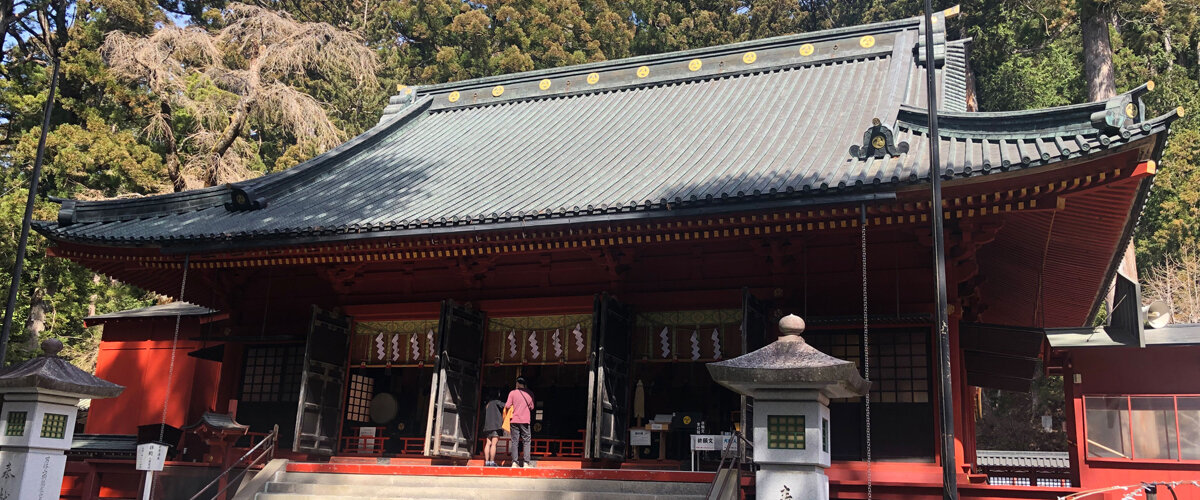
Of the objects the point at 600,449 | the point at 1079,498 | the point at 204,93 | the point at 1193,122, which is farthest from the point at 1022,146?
the point at 1193,122

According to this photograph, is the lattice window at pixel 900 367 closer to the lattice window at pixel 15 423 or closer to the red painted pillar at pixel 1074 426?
the red painted pillar at pixel 1074 426

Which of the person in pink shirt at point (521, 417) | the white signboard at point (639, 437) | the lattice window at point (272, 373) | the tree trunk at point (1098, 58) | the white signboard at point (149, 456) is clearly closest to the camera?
the white signboard at point (149, 456)

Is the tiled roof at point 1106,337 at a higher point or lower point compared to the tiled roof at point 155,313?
lower

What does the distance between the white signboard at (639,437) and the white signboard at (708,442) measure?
1748 millimetres

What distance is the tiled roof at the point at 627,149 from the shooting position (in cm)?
1041

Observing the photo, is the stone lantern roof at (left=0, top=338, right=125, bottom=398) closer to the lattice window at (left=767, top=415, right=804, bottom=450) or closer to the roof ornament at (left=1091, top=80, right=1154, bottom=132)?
the lattice window at (left=767, top=415, right=804, bottom=450)

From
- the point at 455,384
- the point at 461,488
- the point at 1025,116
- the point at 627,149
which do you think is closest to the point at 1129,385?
the point at 1025,116

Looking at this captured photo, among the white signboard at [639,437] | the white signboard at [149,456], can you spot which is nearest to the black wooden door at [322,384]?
the white signboard at [149,456]

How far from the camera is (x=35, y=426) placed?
10312 millimetres

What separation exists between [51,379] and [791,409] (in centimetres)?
782

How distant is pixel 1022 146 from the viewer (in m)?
9.84

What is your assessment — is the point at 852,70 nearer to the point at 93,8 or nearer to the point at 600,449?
the point at 600,449

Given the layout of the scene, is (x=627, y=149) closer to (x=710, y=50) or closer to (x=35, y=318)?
(x=710, y=50)

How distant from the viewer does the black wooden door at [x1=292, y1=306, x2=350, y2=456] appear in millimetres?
13078
